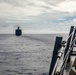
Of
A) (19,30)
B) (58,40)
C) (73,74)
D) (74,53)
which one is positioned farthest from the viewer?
(19,30)

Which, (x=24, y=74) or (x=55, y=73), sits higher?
(x=55, y=73)

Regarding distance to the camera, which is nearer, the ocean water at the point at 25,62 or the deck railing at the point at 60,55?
the deck railing at the point at 60,55

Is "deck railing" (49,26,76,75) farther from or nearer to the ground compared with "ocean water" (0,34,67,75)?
farther from the ground

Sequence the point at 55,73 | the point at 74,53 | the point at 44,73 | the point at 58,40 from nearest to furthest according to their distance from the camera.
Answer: the point at 55,73 < the point at 58,40 < the point at 74,53 < the point at 44,73

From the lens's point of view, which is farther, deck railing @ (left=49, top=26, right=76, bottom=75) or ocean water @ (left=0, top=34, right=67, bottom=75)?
ocean water @ (left=0, top=34, right=67, bottom=75)

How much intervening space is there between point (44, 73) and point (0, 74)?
34.5 feet

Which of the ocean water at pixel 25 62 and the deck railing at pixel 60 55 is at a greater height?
the deck railing at pixel 60 55

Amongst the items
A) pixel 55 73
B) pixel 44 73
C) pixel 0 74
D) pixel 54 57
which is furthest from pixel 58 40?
pixel 0 74

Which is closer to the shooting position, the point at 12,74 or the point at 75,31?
the point at 75,31

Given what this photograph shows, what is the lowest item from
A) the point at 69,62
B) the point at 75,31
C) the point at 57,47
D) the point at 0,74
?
the point at 0,74

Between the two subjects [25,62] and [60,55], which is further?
[25,62]

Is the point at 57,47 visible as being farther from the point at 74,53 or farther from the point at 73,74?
the point at 73,74

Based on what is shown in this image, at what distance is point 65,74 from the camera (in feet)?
27.8

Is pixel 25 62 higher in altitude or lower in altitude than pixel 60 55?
lower
